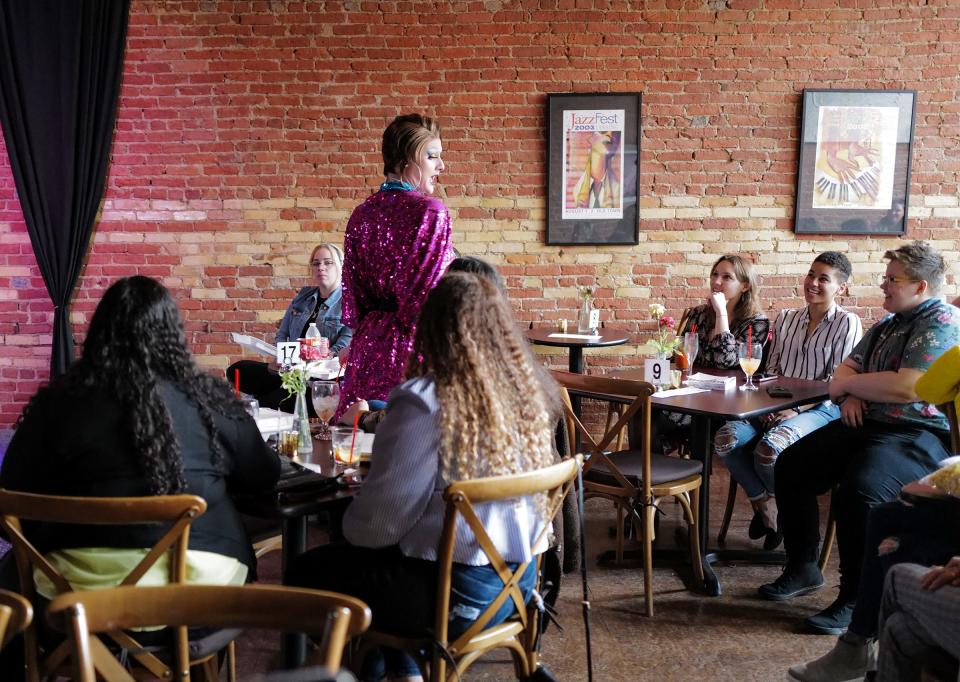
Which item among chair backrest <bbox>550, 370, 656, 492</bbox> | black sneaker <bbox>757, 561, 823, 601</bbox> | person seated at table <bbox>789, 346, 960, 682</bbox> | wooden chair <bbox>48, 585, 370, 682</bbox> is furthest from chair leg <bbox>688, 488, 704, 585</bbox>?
wooden chair <bbox>48, 585, 370, 682</bbox>

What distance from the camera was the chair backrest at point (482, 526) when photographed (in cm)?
169

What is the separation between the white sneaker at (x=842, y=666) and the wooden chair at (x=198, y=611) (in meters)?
1.79

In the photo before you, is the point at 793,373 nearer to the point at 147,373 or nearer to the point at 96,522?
the point at 147,373

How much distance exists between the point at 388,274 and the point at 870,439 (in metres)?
1.78

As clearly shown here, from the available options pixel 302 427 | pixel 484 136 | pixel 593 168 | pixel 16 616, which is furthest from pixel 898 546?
pixel 484 136

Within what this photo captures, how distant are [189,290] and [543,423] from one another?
4131 mm

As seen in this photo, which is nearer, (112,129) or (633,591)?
(633,591)

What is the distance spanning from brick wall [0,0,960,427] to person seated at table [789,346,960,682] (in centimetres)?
301

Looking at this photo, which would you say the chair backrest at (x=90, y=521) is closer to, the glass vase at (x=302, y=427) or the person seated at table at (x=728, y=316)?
the glass vase at (x=302, y=427)

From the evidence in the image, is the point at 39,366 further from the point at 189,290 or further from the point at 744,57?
the point at 744,57

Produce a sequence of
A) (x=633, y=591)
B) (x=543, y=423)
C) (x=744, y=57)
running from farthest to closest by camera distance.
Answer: (x=744, y=57)
(x=633, y=591)
(x=543, y=423)

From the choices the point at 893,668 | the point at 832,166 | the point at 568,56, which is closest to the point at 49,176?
the point at 568,56

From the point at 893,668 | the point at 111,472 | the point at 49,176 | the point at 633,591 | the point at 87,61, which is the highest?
the point at 87,61

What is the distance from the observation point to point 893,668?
1962mm
